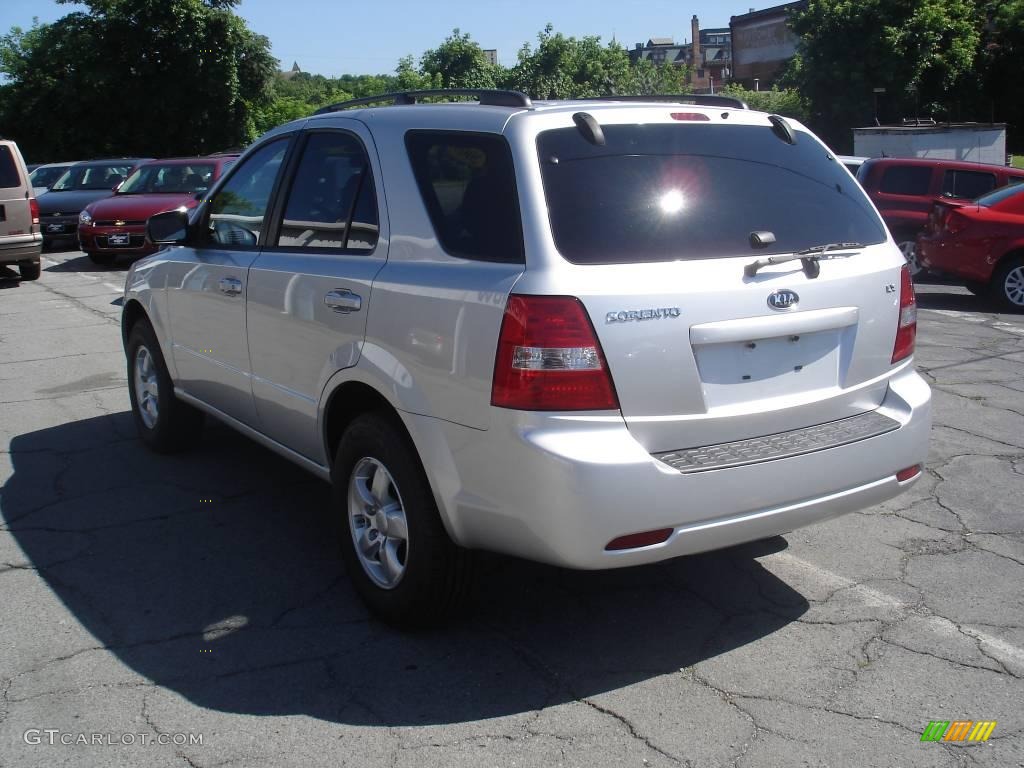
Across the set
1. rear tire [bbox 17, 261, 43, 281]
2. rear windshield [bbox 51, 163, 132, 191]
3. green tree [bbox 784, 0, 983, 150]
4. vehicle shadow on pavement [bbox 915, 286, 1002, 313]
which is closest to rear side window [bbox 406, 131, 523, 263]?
vehicle shadow on pavement [bbox 915, 286, 1002, 313]

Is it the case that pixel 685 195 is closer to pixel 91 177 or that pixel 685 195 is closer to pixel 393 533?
pixel 393 533

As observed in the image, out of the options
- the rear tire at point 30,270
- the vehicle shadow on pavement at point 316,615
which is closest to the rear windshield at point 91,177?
the rear tire at point 30,270

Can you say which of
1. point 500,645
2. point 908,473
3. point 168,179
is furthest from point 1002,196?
point 168,179

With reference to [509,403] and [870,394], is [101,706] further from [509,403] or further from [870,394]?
[870,394]

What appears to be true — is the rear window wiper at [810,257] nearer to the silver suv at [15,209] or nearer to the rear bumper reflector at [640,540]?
the rear bumper reflector at [640,540]

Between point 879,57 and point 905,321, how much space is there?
1457 inches

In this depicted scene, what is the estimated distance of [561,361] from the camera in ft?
10.5

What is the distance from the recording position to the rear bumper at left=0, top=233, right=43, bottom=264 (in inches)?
579

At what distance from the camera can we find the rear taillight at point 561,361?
321cm

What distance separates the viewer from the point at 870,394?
3.83m

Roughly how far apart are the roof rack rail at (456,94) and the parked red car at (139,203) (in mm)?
11842

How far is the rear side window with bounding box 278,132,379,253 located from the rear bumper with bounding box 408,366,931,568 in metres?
0.94

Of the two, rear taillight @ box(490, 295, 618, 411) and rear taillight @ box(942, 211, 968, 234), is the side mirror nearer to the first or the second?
rear taillight @ box(490, 295, 618, 411)

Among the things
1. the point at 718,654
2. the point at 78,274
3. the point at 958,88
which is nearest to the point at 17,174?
the point at 78,274
